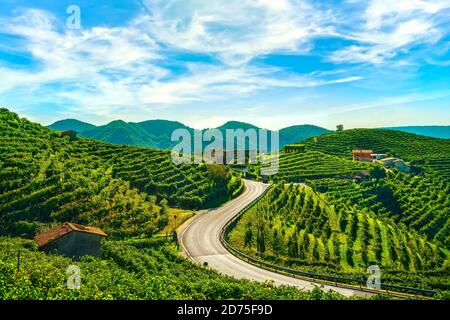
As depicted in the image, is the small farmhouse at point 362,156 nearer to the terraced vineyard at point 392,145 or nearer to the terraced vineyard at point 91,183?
the terraced vineyard at point 392,145

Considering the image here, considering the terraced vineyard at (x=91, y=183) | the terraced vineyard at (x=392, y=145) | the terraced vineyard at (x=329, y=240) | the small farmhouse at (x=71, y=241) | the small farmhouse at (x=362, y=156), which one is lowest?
the terraced vineyard at (x=329, y=240)

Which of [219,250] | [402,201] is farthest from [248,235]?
[402,201]

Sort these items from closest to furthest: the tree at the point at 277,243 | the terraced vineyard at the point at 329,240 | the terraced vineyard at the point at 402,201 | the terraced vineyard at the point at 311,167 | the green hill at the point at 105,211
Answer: the green hill at the point at 105,211 → the terraced vineyard at the point at 329,240 → the tree at the point at 277,243 → the terraced vineyard at the point at 402,201 → the terraced vineyard at the point at 311,167

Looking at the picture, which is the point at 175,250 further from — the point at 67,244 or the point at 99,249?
the point at 67,244

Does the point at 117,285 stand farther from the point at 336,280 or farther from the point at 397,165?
the point at 397,165

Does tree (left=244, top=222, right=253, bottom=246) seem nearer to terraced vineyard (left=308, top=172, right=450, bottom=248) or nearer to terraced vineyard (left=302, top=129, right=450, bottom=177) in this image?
terraced vineyard (left=308, top=172, right=450, bottom=248)

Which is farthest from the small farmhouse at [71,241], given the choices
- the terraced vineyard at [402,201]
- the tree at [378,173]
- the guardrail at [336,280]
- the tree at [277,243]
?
the tree at [378,173]

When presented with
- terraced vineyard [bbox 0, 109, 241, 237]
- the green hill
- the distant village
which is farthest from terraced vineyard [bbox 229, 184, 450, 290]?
the distant village
